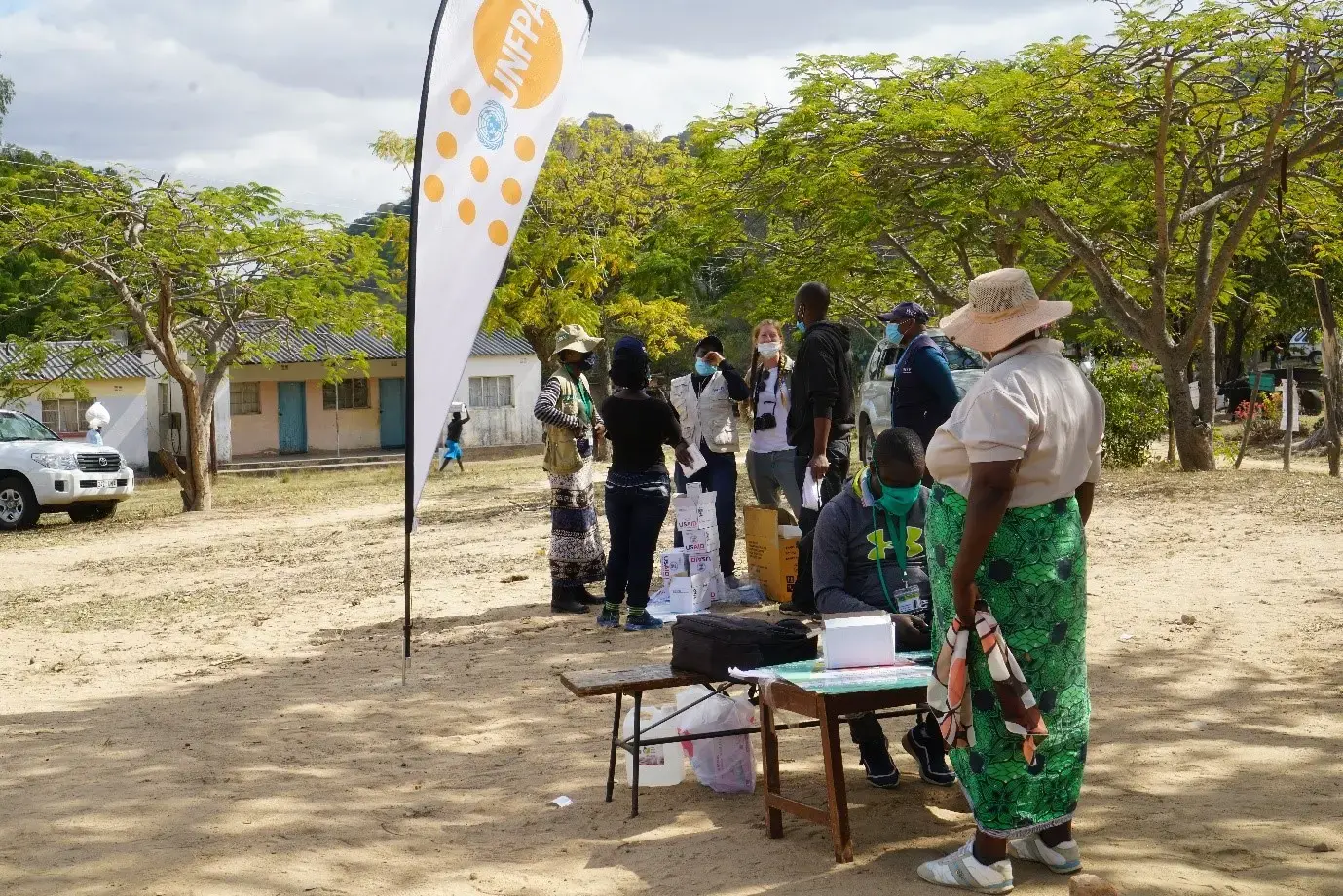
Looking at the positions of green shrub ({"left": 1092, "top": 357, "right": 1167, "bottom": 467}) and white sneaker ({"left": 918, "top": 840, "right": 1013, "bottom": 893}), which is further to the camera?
green shrub ({"left": 1092, "top": 357, "right": 1167, "bottom": 467})

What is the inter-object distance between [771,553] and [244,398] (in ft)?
101

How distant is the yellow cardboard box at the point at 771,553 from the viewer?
873 centimetres

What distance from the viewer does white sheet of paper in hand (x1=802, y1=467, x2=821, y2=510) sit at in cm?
808

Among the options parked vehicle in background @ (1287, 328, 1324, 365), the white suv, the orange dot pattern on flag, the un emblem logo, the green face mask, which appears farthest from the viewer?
parked vehicle in background @ (1287, 328, 1324, 365)

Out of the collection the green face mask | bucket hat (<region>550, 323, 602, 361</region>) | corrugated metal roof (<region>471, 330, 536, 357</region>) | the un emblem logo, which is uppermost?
corrugated metal roof (<region>471, 330, 536, 357</region>)

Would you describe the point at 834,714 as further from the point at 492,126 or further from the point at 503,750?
the point at 492,126

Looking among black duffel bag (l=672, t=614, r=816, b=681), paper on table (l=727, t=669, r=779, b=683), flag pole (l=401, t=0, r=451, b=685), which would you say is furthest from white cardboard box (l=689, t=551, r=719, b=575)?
paper on table (l=727, t=669, r=779, b=683)

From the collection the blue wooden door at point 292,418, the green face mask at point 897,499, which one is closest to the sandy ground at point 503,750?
the green face mask at point 897,499

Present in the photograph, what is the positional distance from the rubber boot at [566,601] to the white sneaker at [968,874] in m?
5.24

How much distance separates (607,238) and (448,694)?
2077 cm

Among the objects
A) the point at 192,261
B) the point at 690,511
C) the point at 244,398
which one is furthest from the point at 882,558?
the point at 244,398

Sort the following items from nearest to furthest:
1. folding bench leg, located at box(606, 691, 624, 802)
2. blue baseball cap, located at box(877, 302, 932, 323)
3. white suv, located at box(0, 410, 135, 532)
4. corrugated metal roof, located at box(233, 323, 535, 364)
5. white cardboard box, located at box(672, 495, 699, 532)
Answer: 1. folding bench leg, located at box(606, 691, 624, 802)
2. blue baseball cap, located at box(877, 302, 932, 323)
3. white cardboard box, located at box(672, 495, 699, 532)
4. white suv, located at box(0, 410, 135, 532)
5. corrugated metal roof, located at box(233, 323, 535, 364)

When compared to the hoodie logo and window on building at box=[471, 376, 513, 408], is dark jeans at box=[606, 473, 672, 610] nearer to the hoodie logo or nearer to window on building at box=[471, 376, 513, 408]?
the hoodie logo

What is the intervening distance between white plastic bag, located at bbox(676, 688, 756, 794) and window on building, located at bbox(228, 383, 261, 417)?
33506 mm
